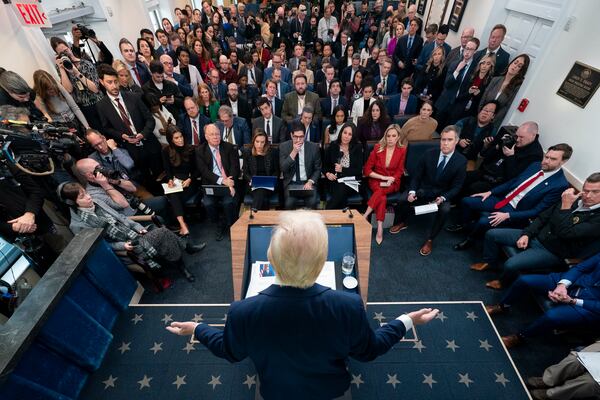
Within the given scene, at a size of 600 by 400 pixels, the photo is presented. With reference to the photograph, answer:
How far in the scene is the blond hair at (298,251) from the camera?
1022mm

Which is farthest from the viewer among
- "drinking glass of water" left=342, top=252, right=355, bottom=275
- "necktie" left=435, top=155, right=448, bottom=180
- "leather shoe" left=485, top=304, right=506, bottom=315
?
"necktie" left=435, top=155, right=448, bottom=180

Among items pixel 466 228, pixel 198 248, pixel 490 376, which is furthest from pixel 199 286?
pixel 466 228

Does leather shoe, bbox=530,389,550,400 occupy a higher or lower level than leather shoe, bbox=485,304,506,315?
higher

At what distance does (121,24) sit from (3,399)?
773cm

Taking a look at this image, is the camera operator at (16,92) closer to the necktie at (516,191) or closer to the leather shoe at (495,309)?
the leather shoe at (495,309)

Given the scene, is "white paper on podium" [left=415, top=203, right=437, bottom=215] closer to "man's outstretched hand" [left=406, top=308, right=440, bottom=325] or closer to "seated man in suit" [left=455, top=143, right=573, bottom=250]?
"seated man in suit" [left=455, top=143, right=573, bottom=250]

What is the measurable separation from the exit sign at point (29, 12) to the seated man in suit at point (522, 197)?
6.03 m

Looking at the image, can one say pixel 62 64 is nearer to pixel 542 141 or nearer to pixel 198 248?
pixel 198 248

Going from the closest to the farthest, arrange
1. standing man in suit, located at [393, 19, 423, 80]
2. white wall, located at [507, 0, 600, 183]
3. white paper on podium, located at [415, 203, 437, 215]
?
white wall, located at [507, 0, 600, 183]
white paper on podium, located at [415, 203, 437, 215]
standing man in suit, located at [393, 19, 423, 80]

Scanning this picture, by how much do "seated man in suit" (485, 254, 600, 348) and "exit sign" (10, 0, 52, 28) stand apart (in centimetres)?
633

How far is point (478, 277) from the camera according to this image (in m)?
3.28

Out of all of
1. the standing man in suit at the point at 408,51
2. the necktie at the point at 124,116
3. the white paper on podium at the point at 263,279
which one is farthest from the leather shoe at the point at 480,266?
the standing man in suit at the point at 408,51

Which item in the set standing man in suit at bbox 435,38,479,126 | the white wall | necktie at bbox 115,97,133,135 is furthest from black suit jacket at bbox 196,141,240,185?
the white wall

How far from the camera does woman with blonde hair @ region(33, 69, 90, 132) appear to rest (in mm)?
3445
